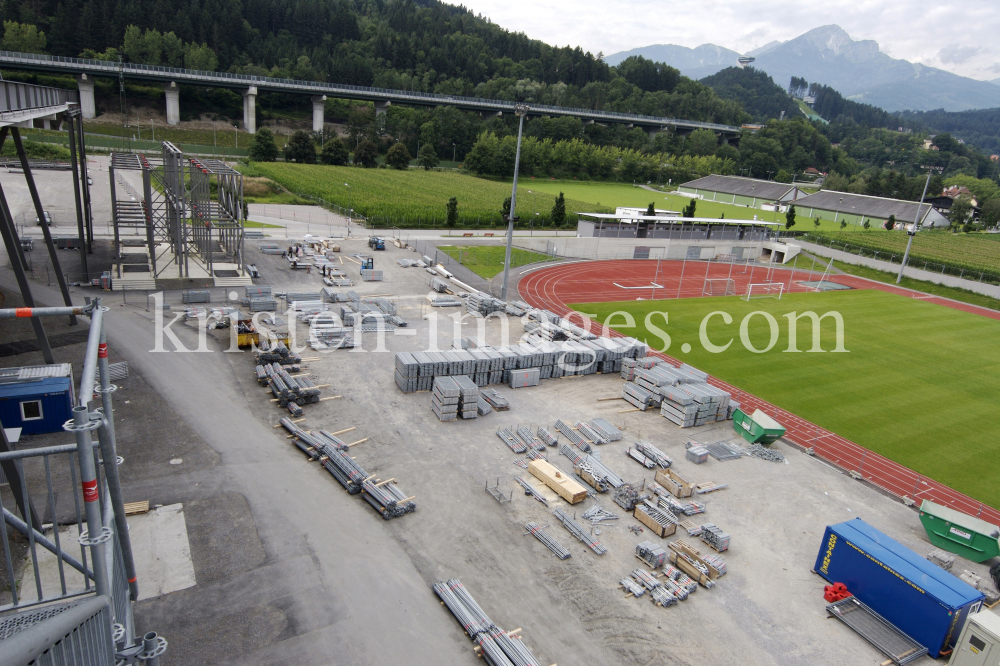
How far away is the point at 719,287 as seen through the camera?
52.1 m

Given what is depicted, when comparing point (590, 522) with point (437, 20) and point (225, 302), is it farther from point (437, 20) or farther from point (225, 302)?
point (437, 20)

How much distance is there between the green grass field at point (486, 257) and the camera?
159ft

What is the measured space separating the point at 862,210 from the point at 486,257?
Answer: 3441 inches

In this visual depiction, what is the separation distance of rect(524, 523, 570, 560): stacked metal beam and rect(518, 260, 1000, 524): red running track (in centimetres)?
1286

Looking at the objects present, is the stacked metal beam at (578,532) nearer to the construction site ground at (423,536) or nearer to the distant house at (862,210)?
the construction site ground at (423,536)

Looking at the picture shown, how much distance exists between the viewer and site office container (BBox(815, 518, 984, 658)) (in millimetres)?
14102

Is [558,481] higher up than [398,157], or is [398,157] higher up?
[398,157]

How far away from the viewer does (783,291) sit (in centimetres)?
5338

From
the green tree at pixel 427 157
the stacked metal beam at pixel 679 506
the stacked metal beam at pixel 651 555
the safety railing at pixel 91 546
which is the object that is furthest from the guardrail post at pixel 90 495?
the green tree at pixel 427 157

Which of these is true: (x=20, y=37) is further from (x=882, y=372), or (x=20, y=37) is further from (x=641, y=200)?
(x=882, y=372)

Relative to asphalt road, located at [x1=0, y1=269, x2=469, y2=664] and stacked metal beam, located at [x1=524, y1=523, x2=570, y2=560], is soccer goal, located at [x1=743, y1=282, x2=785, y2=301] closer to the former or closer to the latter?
stacked metal beam, located at [x1=524, y1=523, x2=570, y2=560]

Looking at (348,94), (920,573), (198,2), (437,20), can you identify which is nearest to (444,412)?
(920,573)

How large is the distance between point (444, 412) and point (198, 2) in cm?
15568

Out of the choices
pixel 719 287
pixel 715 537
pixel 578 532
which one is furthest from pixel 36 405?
pixel 719 287
